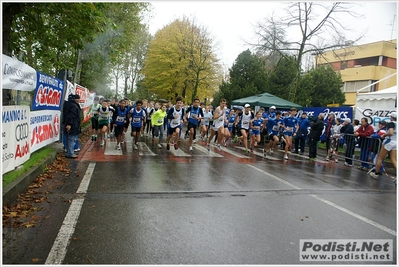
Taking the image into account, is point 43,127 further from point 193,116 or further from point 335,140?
point 335,140

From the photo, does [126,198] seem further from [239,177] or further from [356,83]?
[356,83]

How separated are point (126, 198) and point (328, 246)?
3355 mm

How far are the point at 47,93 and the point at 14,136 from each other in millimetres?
3113

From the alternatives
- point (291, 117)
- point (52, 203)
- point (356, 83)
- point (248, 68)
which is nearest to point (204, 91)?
point (248, 68)

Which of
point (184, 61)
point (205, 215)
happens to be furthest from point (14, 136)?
point (184, 61)

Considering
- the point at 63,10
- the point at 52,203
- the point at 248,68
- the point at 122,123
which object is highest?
the point at 248,68

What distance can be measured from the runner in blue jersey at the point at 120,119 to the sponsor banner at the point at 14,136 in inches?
190

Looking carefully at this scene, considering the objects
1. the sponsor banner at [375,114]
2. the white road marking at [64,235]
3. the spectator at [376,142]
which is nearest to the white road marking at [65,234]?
the white road marking at [64,235]

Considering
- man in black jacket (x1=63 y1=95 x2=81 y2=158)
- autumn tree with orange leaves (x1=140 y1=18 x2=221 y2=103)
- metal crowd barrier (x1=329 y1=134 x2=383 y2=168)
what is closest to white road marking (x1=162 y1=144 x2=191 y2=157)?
man in black jacket (x1=63 y1=95 x2=81 y2=158)

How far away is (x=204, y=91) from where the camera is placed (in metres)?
40.3

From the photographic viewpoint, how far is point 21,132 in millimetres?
6211

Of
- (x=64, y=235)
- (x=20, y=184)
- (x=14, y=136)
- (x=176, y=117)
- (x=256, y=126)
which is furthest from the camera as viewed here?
(x=256, y=126)

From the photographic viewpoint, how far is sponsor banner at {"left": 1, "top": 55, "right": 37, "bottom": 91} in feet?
18.5

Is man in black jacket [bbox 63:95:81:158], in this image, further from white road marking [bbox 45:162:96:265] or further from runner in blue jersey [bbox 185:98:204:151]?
runner in blue jersey [bbox 185:98:204:151]
